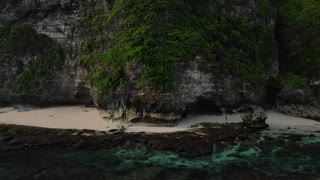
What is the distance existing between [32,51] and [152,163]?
807 inches

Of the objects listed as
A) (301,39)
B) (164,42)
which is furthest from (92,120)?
(301,39)

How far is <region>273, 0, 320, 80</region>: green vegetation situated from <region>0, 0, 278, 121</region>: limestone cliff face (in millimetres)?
2202

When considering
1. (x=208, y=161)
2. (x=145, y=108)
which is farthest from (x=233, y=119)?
(x=208, y=161)

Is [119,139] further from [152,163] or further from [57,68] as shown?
[57,68]

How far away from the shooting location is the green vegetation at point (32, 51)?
33.0m

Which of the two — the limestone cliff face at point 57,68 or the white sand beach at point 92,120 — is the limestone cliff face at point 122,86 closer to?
the limestone cliff face at point 57,68

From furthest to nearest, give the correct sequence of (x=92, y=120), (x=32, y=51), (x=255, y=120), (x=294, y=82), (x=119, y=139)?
1. (x=32, y=51)
2. (x=294, y=82)
3. (x=92, y=120)
4. (x=255, y=120)
5. (x=119, y=139)

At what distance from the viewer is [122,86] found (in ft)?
89.8

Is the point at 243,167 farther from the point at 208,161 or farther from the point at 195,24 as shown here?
the point at 195,24

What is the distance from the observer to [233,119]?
93.5 ft

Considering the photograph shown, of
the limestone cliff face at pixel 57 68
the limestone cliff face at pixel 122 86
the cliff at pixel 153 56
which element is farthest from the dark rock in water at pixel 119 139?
the limestone cliff face at pixel 57 68

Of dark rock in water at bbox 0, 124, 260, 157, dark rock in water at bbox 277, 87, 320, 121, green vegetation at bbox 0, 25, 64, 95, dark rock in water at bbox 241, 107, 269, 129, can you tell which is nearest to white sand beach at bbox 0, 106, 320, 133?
dark rock in water at bbox 277, 87, 320, 121

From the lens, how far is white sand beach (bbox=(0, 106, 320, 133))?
1041 inches

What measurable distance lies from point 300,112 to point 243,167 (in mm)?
13797
